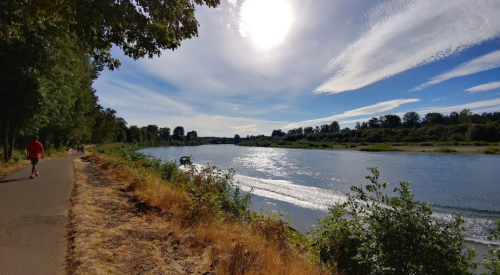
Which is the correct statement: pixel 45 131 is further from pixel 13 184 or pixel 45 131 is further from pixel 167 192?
pixel 167 192

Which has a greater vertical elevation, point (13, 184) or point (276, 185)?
point (13, 184)

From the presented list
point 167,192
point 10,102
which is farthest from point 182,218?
point 10,102

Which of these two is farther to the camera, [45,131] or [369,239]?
[45,131]

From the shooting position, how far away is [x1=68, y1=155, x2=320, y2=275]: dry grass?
4.04 meters

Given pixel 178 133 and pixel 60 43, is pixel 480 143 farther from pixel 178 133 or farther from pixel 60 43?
pixel 178 133

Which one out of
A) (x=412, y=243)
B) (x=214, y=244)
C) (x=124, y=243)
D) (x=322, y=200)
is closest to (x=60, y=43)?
(x=124, y=243)

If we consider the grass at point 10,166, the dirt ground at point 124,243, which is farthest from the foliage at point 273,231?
the grass at point 10,166

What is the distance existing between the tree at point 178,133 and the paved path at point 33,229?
186 metres

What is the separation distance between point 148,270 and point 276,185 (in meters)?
19.4

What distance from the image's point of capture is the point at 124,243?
470 centimetres

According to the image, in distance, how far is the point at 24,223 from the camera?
5270mm

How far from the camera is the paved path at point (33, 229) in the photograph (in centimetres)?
368

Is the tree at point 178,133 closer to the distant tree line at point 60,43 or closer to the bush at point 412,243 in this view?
the distant tree line at point 60,43

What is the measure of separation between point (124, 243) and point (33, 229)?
2032mm
